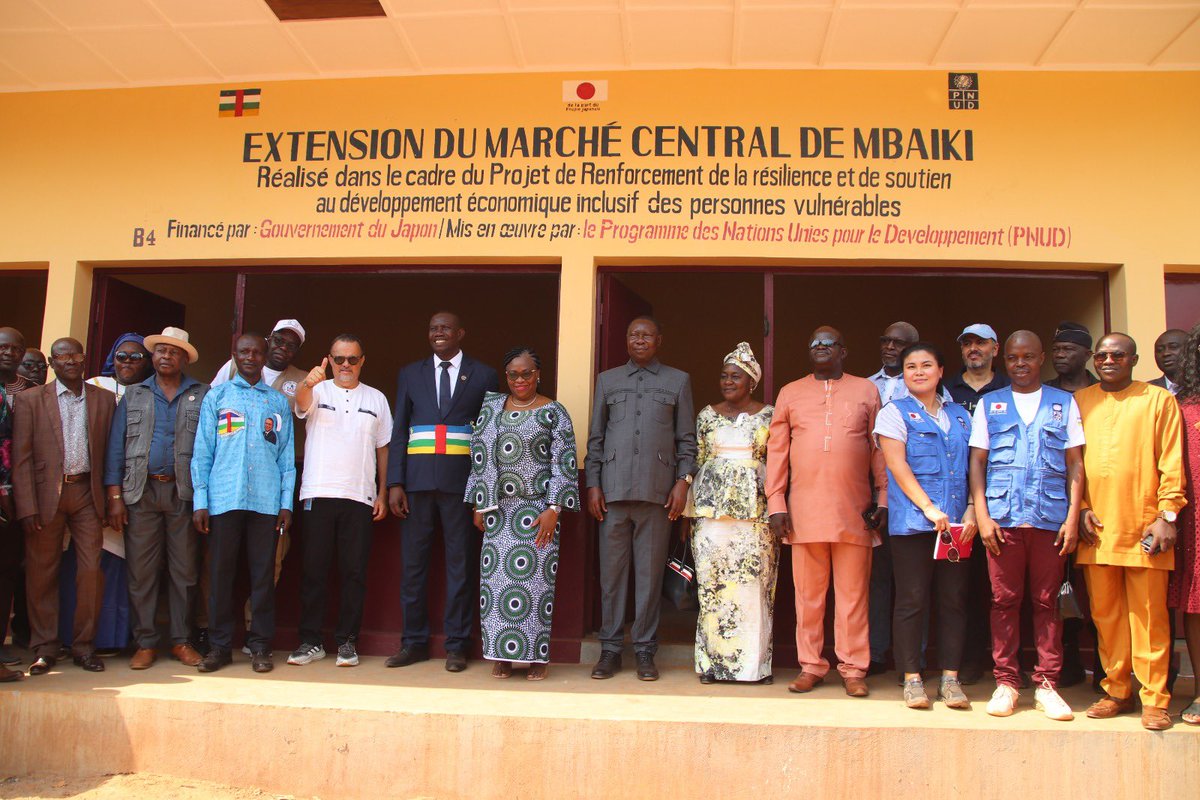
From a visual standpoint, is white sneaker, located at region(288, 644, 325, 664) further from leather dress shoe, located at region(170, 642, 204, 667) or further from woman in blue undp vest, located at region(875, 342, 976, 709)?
woman in blue undp vest, located at region(875, 342, 976, 709)

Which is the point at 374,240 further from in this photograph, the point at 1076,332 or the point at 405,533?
the point at 1076,332

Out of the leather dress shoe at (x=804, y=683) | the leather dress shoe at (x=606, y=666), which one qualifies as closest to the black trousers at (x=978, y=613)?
the leather dress shoe at (x=804, y=683)

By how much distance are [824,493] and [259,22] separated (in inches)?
160

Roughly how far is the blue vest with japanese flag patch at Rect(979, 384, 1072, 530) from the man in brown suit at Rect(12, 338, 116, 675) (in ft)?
14.7

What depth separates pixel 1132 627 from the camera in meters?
A: 4.17

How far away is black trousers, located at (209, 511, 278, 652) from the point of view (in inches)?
194

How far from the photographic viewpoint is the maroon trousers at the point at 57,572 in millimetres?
4824

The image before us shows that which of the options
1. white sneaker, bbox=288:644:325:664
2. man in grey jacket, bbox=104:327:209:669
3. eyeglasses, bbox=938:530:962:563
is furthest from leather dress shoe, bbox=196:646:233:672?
eyeglasses, bbox=938:530:962:563

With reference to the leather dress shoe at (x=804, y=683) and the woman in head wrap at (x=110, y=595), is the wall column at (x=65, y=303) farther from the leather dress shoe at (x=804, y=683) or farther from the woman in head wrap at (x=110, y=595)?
the leather dress shoe at (x=804, y=683)

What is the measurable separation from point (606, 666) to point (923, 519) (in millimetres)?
1763

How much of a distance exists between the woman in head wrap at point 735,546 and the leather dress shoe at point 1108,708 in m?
1.47

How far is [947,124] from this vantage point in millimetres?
5582

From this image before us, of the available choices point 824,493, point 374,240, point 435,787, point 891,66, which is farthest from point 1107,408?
point 374,240

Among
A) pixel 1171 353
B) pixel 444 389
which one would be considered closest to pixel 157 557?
pixel 444 389
